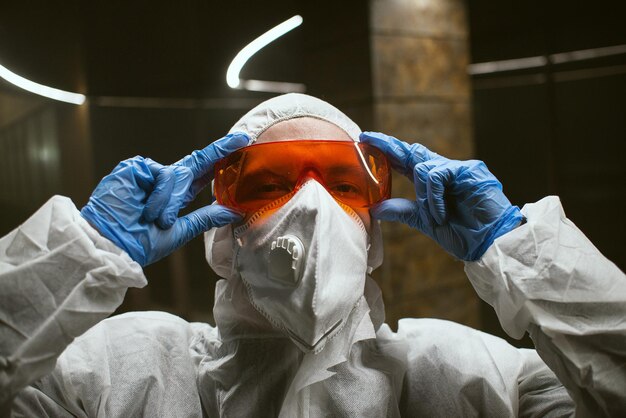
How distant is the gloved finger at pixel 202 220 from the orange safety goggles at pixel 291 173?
3cm

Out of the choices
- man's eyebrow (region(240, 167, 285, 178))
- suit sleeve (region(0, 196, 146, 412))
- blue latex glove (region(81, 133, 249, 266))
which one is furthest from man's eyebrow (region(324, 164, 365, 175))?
suit sleeve (region(0, 196, 146, 412))

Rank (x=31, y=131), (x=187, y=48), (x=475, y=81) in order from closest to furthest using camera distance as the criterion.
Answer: (x=31, y=131), (x=187, y=48), (x=475, y=81)

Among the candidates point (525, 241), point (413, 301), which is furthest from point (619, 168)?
point (525, 241)

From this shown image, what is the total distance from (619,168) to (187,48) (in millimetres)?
1580

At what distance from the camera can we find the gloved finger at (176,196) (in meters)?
1.12

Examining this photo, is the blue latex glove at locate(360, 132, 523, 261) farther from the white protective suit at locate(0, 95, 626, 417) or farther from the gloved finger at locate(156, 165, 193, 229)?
the gloved finger at locate(156, 165, 193, 229)

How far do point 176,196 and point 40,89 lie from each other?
0.69m

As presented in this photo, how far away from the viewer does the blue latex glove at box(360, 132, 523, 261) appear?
43.4 inches

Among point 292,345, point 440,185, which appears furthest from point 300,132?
point 292,345

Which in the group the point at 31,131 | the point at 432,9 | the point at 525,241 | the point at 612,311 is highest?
the point at 432,9

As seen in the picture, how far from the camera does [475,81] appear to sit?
7.10ft

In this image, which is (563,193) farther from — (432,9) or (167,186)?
(167,186)

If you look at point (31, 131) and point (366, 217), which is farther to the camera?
point (31, 131)

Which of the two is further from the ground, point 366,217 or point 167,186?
point 167,186
